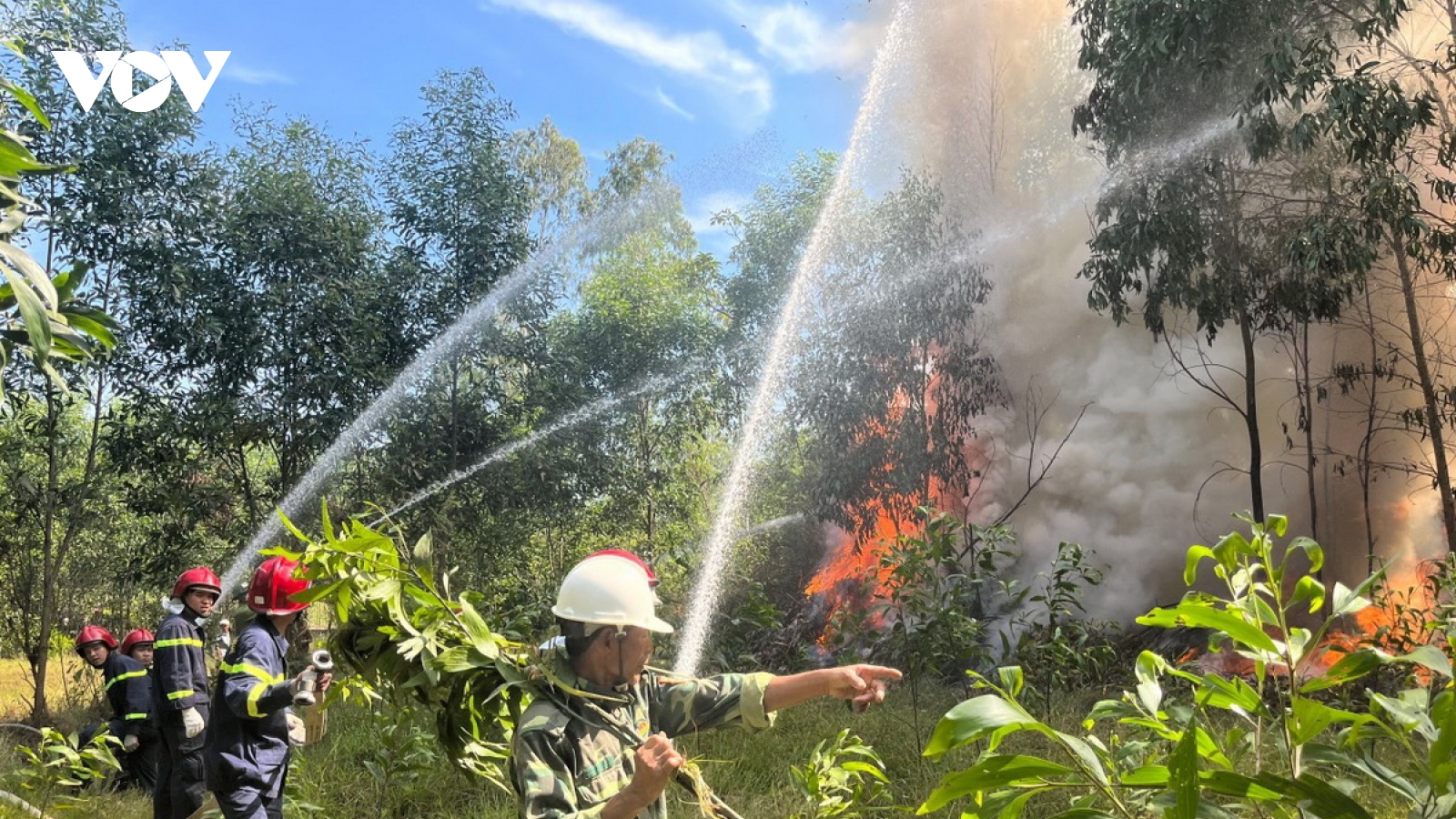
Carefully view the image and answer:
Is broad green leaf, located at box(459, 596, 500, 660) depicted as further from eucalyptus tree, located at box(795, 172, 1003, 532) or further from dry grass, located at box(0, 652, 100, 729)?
eucalyptus tree, located at box(795, 172, 1003, 532)

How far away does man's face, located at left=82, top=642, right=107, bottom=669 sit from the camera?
23.8 ft

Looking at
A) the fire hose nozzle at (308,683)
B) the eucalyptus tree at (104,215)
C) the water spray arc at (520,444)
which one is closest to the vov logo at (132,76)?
the eucalyptus tree at (104,215)

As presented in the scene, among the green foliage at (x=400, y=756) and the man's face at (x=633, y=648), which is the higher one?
the man's face at (x=633, y=648)

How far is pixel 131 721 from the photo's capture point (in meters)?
6.49

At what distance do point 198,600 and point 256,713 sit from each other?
1711 millimetres

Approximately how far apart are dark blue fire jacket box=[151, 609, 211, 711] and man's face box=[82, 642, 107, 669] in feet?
8.50

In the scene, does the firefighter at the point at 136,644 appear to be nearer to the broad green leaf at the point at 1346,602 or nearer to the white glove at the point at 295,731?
the white glove at the point at 295,731

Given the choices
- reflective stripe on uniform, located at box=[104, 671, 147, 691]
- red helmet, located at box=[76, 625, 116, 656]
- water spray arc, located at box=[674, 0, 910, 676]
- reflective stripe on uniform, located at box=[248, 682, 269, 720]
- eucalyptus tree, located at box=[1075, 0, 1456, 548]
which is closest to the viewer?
reflective stripe on uniform, located at box=[248, 682, 269, 720]

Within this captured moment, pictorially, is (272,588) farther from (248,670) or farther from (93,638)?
(93,638)

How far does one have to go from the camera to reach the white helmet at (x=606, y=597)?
226cm

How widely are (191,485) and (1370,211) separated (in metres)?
9.80

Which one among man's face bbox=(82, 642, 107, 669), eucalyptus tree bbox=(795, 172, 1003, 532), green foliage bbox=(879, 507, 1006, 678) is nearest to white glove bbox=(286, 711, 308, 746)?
green foliage bbox=(879, 507, 1006, 678)

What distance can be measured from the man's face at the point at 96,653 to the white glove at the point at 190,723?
293cm

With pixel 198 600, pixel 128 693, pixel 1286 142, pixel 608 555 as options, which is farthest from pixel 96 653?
pixel 1286 142
